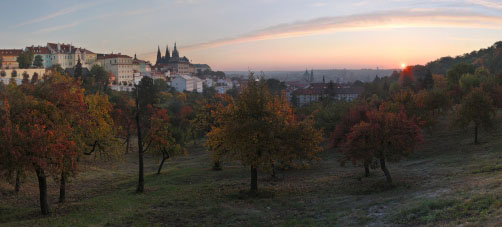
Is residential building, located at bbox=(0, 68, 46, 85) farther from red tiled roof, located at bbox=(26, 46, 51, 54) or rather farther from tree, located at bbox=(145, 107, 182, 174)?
tree, located at bbox=(145, 107, 182, 174)

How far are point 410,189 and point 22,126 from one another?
21.7 metres

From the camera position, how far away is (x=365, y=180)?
1128 inches

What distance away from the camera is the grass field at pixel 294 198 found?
1725cm

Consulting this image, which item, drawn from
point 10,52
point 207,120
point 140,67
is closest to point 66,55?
point 10,52

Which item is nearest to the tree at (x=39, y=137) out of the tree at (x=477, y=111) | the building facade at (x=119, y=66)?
the tree at (x=477, y=111)

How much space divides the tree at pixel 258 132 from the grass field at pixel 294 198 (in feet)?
8.67

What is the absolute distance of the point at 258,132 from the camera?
23.8 m

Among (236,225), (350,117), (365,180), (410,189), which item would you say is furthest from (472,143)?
(236,225)

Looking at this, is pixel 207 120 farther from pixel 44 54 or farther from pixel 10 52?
pixel 44 54

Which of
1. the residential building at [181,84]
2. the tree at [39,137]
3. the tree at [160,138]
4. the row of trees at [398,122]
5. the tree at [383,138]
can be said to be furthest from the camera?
the residential building at [181,84]

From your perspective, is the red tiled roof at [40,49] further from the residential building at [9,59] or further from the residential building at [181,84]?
the residential building at [181,84]

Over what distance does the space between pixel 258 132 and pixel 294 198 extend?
15.4ft

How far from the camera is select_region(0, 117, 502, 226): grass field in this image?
17250 mm

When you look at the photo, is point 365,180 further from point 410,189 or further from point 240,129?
point 240,129
